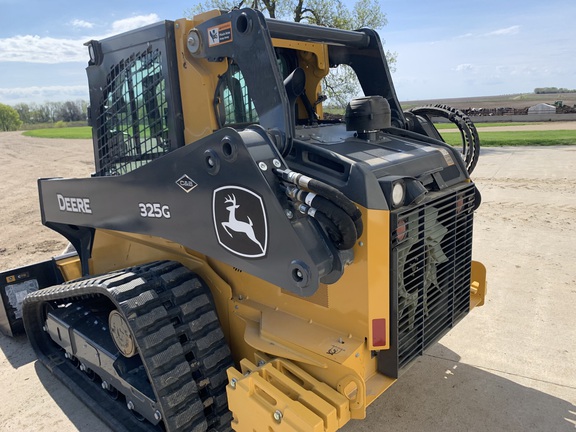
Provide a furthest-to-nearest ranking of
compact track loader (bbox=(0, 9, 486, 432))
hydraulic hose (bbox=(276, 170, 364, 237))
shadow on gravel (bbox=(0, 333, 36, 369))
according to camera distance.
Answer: shadow on gravel (bbox=(0, 333, 36, 369)) < compact track loader (bbox=(0, 9, 486, 432)) < hydraulic hose (bbox=(276, 170, 364, 237))

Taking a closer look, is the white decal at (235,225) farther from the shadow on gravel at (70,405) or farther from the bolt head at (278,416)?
the shadow on gravel at (70,405)

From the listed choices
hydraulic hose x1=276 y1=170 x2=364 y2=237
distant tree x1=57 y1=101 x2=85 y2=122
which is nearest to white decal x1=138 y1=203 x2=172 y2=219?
hydraulic hose x1=276 y1=170 x2=364 y2=237

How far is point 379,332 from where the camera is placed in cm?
266

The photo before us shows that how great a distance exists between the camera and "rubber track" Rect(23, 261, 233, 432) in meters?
2.91

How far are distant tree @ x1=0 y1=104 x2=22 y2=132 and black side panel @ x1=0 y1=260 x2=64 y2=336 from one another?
92248 mm

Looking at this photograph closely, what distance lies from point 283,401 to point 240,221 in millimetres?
960

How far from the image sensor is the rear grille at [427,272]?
8.93ft

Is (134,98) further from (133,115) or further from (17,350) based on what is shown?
(17,350)

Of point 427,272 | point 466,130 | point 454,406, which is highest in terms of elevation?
point 466,130

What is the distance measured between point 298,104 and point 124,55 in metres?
1.47

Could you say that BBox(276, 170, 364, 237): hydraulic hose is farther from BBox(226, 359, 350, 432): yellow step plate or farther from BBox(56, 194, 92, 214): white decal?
BBox(56, 194, 92, 214): white decal

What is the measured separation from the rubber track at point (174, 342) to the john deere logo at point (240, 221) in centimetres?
70

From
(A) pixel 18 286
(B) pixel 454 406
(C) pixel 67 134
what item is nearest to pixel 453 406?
(B) pixel 454 406

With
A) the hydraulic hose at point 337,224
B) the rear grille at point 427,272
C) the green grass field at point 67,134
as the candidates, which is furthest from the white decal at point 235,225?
the green grass field at point 67,134
